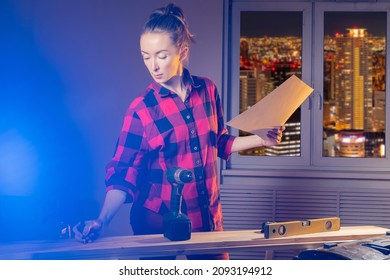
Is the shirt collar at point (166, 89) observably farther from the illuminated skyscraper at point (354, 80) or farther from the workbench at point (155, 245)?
the illuminated skyscraper at point (354, 80)

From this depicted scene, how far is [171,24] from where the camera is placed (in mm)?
3174

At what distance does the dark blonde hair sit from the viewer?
3158mm

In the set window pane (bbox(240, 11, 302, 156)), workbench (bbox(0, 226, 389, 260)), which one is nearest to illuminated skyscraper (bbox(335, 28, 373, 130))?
window pane (bbox(240, 11, 302, 156))

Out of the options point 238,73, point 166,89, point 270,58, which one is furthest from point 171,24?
point 270,58

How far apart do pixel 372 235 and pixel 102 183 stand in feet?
4.61

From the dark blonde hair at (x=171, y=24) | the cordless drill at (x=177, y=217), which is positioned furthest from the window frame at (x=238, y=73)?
the cordless drill at (x=177, y=217)

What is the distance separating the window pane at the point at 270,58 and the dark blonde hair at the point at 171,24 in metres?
0.53

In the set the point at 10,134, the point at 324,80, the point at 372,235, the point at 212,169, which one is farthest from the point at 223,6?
the point at 372,235

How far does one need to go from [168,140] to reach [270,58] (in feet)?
3.58

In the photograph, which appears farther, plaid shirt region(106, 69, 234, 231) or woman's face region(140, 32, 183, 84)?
woman's face region(140, 32, 183, 84)

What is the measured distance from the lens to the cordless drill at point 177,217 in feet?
8.14

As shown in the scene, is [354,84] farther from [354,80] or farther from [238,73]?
[238,73]

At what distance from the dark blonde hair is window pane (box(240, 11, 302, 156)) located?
528 millimetres

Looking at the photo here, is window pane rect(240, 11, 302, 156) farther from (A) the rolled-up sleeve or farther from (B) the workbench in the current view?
(B) the workbench
